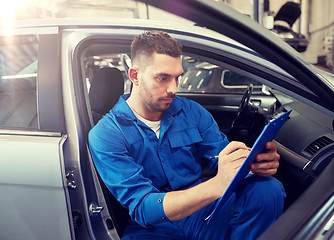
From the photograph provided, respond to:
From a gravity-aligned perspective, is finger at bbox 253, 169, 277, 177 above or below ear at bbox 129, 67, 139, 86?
below

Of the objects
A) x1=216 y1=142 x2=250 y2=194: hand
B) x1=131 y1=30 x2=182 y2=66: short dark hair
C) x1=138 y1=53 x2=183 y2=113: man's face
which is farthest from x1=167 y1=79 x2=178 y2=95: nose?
x1=216 y1=142 x2=250 y2=194: hand

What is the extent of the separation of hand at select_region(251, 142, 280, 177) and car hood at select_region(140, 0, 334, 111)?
233 mm

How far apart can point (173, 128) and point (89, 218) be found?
551 millimetres

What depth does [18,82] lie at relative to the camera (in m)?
1.66

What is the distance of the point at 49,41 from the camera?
4.52ft

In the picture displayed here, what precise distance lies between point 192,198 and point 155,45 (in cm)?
67

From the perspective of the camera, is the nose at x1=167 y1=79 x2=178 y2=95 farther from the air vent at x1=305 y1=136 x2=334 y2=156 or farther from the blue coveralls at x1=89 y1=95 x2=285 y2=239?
the air vent at x1=305 y1=136 x2=334 y2=156

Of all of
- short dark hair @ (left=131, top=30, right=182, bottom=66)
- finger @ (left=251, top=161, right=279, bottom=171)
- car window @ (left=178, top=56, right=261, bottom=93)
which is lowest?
finger @ (left=251, top=161, right=279, bottom=171)

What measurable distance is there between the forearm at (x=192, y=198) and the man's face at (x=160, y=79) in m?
0.43

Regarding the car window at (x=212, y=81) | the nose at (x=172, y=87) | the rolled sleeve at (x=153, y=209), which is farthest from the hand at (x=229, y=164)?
the car window at (x=212, y=81)

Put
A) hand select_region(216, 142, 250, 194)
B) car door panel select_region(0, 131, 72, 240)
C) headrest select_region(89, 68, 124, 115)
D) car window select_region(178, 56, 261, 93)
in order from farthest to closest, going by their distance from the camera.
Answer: car window select_region(178, 56, 261, 93) < headrest select_region(89, 68, 124, 115) < car door panel select_region(0, 131, 72, 240) < hand select_region(216, 142, 250, 194)

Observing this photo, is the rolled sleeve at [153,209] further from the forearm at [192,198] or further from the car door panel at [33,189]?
the car door panel at [33,189]

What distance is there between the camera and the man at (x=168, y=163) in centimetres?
108

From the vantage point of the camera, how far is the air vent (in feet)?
4.45
